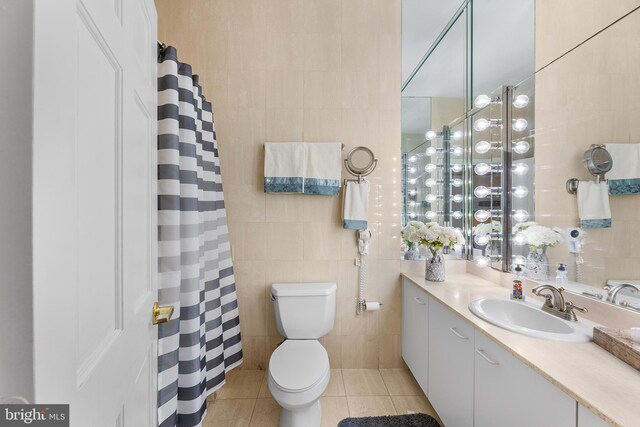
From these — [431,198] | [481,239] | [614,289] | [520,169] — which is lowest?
[614,289]

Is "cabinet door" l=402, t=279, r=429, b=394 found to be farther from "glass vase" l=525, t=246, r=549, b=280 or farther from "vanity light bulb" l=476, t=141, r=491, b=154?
"vanity light bulb" l=476, t=141, r=491, b=154

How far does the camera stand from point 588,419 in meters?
0.69

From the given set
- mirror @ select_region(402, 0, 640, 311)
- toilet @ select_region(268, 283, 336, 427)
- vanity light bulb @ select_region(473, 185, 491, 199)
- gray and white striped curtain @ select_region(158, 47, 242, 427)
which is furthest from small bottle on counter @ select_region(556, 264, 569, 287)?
gray and white striped curtain @ select_region(158, 47, 242, 427)

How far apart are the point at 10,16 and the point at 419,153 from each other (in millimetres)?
2197

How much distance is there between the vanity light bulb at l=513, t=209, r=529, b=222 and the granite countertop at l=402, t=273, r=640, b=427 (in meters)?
0.73

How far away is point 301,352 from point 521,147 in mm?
1711

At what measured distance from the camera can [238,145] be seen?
1.92 m

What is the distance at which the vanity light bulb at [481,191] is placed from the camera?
183 cm

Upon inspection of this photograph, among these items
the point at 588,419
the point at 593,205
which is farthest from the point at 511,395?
the point at 593,205

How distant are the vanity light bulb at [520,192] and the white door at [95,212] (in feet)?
5.97

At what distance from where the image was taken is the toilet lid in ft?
4.24

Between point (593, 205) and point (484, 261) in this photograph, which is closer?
point (593, 205)

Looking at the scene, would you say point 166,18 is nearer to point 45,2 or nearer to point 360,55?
point 360,55

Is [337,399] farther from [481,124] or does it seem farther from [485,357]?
[481,124]
